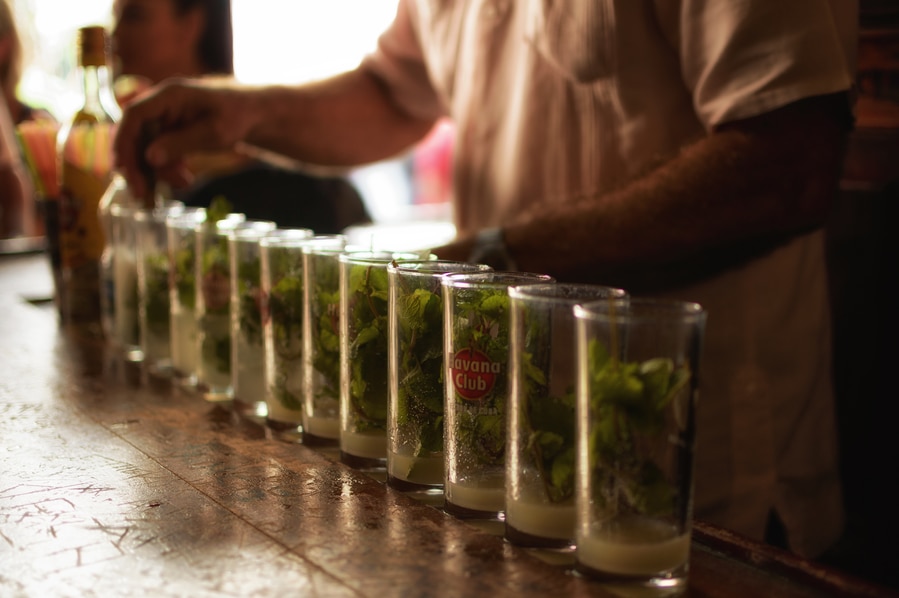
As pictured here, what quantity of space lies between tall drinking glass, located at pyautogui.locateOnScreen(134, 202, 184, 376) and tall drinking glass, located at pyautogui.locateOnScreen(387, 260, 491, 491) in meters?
0.71

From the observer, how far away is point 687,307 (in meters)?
0.67

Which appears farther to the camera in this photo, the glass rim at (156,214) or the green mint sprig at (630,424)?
the glass rim at (156,214)

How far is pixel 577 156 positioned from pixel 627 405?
0.98 meters

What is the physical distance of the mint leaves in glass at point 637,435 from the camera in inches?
25.5

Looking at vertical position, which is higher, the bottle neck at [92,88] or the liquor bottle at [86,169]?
the bottle neck at [92,88]

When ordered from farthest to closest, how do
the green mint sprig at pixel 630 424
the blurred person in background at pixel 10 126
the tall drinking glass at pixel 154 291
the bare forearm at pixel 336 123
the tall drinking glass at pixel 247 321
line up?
the blurred person in background at pixel 10 126 < the bare forearm at pixel 336 123 < the tall drinking glass at pixel 154 291 < the tall drinking glass at pixel 247 321 < the green mint sprig at pixel 630 424

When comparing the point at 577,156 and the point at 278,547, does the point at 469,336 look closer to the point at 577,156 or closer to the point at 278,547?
the point at 278,547

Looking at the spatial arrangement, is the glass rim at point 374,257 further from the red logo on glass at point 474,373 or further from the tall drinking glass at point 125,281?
the tall drinking glass at point 125,281

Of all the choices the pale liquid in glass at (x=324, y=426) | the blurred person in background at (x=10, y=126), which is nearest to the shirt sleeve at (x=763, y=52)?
the pale liquid in glass at (x=324, y=426)

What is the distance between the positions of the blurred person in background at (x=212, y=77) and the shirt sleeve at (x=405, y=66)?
0.80m

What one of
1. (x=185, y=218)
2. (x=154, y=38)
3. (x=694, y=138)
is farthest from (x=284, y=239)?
(x=154, y=38)

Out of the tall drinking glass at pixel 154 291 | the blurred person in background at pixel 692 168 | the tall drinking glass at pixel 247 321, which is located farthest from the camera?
the tall drinking glass at pixel 154 291

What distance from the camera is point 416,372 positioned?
0.85 metres

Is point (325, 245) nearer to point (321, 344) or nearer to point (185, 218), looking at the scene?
point (321, 344)
